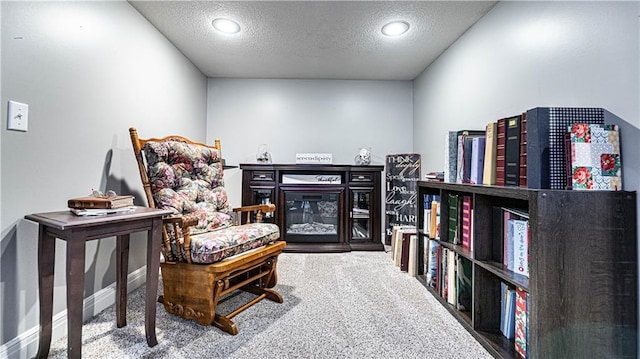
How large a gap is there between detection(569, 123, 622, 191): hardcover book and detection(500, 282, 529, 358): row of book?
54 cm

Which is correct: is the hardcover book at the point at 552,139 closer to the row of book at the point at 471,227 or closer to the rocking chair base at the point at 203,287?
the row of book at the point at 471,227

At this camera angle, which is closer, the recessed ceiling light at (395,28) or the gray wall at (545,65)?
Result: the gray wall at (545,65)

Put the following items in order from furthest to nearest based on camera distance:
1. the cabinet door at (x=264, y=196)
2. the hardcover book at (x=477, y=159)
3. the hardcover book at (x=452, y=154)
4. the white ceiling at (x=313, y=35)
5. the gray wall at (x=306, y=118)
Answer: the gray wall at (x=306, y=118) < the cabinet door at (x=264, y=196) < the white ceiling at (x=313, y=35) < the hardcover book at (x=452, y=154) < the hardcover book at (x=477, y=159)

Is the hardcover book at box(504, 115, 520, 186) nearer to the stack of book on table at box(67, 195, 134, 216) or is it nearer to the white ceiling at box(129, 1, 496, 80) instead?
the white ceiling at box(129, 1, 496, 80)

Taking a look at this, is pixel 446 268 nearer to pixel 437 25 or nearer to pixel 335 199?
pixel 335 199

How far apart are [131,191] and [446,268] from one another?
7.69ft

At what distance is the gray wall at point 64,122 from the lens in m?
1.24

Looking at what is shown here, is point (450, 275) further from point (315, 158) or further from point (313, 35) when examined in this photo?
point (313, 35)

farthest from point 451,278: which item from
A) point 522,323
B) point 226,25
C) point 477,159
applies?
point 226,25

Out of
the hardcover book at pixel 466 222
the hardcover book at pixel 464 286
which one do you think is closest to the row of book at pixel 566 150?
the hardcover book at pixel 466 222

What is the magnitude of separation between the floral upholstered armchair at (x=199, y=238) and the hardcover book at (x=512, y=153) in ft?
4.75

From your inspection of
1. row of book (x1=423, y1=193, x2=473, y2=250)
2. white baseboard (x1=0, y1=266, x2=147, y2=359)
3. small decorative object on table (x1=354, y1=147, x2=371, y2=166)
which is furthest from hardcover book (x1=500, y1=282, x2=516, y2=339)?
white baseboard (x1=0, y1=266, x2=147, y2=359)

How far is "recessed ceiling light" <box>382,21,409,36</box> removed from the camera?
2178 mm

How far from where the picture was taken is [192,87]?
3.04 meters
